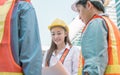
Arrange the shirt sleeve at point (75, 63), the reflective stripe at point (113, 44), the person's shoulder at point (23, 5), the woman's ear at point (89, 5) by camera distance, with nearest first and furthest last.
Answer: the person's shoulder at point (23, 5)
the reflective stripe at point (113, 44)
the woman's ear at point (89, 5)
the shirt sleeve at point (75, 63)

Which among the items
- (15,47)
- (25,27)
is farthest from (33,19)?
(15,47)

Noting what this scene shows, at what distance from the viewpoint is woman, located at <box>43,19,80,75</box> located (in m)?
3.41

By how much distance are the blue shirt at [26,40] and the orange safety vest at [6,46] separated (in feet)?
0.12

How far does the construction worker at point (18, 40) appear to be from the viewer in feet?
6.87

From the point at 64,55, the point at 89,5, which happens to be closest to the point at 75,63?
the point at 64,55

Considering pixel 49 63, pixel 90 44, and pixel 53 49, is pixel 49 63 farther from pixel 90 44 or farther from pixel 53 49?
pixel 90 44

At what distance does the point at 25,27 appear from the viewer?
219cm

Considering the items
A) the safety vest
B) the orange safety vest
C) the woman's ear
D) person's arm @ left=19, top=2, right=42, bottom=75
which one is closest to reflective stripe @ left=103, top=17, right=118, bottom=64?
the safety vest

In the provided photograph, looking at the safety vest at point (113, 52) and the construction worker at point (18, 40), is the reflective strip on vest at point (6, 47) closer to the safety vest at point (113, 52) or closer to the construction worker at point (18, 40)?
the construction worker at point (18, 40)

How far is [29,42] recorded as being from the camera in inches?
84.9

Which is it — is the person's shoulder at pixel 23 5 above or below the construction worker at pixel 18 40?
above

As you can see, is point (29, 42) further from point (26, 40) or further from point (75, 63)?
point (75, 63)

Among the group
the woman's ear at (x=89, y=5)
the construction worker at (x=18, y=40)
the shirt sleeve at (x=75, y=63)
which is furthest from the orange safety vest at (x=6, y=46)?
the shirt sleeve at (x=75, y=63)

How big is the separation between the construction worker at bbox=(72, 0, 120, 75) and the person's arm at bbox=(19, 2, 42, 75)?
0.39 metres
